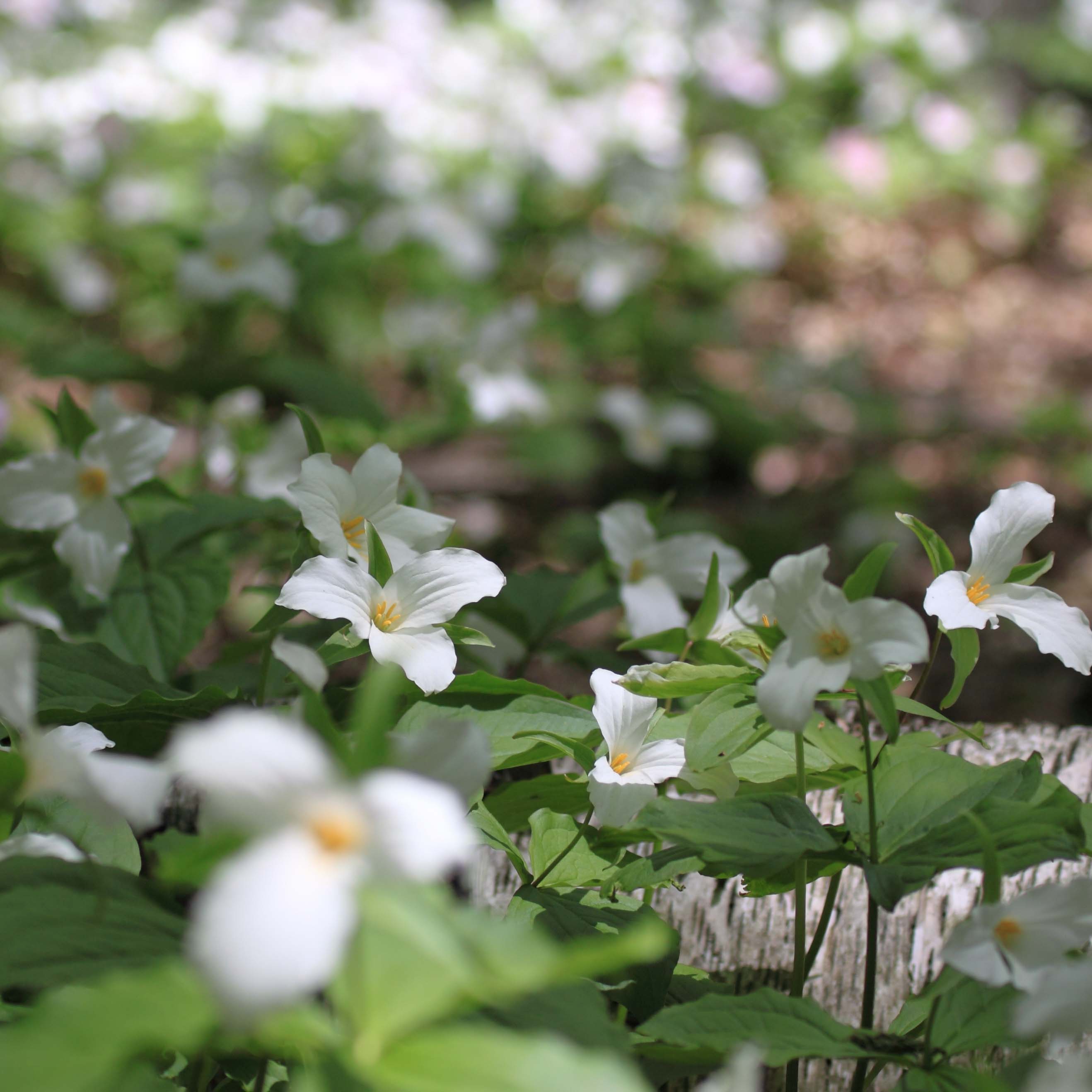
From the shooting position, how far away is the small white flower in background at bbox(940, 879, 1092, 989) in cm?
61

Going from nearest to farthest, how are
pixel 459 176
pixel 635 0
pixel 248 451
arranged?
pixel 248 451 < pixel 459 176 < pixel 635 0

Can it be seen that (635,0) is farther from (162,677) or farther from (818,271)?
(162,677)

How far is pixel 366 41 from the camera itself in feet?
18.2

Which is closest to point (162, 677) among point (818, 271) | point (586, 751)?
point (586, 751)

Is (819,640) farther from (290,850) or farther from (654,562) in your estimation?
(654,562)

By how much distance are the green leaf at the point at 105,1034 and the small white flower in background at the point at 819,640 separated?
15.8 inches

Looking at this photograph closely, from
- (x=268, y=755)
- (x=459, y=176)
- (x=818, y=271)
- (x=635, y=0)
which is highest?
(x=635, y=0)

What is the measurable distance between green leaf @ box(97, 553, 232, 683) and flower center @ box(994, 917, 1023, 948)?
908mm

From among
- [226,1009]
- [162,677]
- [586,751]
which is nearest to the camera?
[226,1009]

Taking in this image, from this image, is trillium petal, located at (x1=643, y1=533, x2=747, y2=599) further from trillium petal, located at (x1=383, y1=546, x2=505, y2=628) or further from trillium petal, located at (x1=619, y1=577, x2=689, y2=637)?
trillium petal, located at (x1=383, y1=546, x2=505, y2=628)

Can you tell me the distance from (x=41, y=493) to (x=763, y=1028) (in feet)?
3.29

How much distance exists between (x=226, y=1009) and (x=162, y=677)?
0.82 m

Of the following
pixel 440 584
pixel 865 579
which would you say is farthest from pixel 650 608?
pixel 865 579

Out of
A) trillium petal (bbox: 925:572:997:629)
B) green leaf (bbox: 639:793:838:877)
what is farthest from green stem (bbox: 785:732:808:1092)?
trillium petal (bbox: 925:572:997:629)
